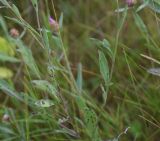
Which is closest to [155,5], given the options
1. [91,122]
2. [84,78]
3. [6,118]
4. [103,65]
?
[103,65]

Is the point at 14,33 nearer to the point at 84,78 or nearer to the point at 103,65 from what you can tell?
the point at 103,65

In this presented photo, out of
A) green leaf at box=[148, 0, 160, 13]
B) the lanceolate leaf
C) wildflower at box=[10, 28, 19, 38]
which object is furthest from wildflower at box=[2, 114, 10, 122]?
green leaf at box=[148, 0, 160, 13]

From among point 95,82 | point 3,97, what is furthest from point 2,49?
point 95,82

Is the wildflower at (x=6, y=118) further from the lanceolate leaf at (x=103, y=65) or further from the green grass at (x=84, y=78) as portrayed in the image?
the lanceolate leaf at (x=103, y=65)

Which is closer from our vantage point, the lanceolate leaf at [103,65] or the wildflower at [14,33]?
the lanceolate leaf at [103,65]

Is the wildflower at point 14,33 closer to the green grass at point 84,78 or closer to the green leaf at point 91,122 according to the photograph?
the green grass at point 84,78

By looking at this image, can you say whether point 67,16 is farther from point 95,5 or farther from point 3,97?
point 3,97

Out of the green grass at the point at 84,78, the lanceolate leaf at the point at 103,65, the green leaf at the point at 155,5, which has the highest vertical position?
the green leaf at the point at 155,5

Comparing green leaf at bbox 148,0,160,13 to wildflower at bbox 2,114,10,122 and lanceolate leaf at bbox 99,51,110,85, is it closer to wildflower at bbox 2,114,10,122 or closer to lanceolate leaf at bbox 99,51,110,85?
lanceolate leaf at bbox 99,51,110,85

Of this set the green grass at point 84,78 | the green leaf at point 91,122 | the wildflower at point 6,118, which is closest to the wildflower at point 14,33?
the green grass at point 84,78

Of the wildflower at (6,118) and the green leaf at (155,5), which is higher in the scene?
the green leaf at (155,5)
